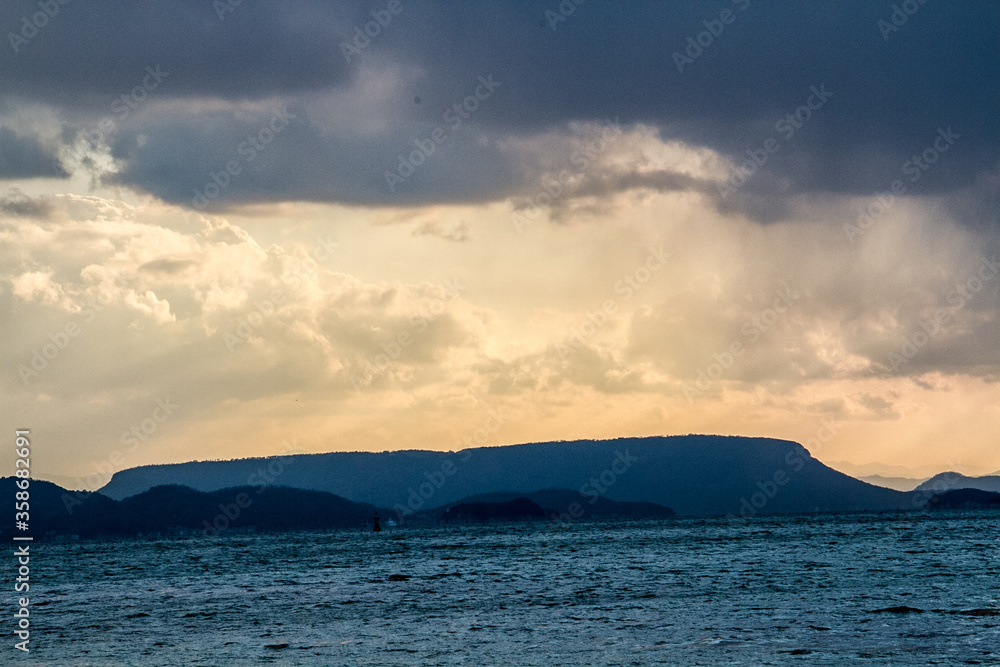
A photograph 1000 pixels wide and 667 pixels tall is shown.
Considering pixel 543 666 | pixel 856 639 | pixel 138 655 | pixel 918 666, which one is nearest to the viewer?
pixel 918 666

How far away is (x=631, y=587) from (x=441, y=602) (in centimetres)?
1348

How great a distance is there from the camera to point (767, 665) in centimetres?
3409

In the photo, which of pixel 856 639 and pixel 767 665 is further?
pixel 856 639

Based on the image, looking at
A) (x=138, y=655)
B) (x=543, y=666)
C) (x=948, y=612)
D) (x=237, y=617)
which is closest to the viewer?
(x=543, y=666)

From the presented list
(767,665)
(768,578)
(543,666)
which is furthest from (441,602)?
(767,665)

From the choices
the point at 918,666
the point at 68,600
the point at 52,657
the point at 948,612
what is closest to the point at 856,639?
the point at 918,666

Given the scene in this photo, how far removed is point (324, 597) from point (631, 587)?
64.6 feet

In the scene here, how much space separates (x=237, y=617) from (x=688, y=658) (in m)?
29.8

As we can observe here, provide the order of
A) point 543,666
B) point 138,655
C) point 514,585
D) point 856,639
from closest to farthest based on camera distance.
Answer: point 543,666, point 856,639, point 138,655, point 514,585

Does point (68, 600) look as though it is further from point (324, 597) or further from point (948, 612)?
point (948, 612)

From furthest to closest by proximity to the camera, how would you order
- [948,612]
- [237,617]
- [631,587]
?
1. [631,587]
2. [237,617]
3. [948,612]

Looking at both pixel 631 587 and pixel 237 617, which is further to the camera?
pixel 631 587

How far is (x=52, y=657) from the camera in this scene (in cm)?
4228

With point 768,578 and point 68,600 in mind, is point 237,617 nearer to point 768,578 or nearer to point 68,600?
point 68,600
